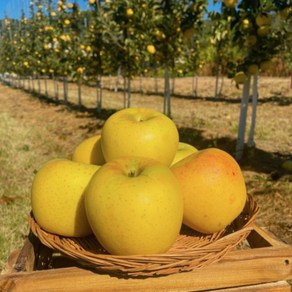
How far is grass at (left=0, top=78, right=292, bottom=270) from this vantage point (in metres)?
4.05

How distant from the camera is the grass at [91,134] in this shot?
13.3 ft

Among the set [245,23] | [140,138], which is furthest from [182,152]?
[245,23]

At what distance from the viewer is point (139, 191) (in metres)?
1.08

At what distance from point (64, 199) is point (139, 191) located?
342 mm

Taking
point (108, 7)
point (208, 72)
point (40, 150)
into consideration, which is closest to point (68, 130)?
point (40, 150)

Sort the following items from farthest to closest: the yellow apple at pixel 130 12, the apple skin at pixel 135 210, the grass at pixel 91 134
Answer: the yellow apple at pixel 130 12, the grass at pixel 91 134, the apple skin at pixel 135 210

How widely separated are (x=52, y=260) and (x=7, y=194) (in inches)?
131

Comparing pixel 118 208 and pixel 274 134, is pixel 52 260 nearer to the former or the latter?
pixel 118 208

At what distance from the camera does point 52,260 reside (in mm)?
1766

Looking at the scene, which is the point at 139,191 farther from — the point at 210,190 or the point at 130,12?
the point at 130,12

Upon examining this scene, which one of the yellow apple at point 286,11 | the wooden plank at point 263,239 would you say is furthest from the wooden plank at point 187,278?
the yellow apple at point 286,11

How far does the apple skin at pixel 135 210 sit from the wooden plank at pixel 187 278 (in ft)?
0.30

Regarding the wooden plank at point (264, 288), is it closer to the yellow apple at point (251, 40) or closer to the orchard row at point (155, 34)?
the orchard row at point (155, 34)

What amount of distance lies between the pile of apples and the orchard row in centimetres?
368
